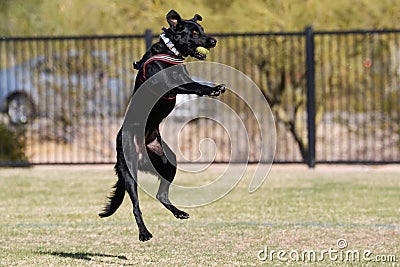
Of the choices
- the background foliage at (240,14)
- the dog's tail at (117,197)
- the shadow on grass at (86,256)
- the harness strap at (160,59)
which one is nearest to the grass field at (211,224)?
the shadow on grass at (86,256)

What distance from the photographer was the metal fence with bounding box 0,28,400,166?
16.5 metres

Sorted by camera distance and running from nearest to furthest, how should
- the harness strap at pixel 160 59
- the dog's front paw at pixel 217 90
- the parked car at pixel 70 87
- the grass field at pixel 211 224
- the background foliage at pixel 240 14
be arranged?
the dog's front paw at pixel 217 90 → the harness strap at pixel 160 59 → the grass field at pixel 211 224 → the parked car at pixel 70 87 → the background foliage at pixel 240 14

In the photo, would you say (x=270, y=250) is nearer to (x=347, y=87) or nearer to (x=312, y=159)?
(x=312, y=159)

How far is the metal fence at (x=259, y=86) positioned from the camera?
16469mm

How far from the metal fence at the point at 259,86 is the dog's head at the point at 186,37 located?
29.1 feet

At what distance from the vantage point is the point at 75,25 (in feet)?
61.9

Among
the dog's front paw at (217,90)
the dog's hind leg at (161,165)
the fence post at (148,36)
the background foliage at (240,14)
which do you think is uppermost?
the background foliage at (240,14)

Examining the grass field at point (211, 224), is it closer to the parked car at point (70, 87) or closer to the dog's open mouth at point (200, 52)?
the dog's open mouth at point (200, 52)

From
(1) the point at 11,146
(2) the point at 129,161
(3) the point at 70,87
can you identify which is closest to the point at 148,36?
(3) the point at 70,87

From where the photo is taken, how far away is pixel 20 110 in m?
17.0

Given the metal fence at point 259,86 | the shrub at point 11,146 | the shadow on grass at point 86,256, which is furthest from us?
the metal fence at point 259,86

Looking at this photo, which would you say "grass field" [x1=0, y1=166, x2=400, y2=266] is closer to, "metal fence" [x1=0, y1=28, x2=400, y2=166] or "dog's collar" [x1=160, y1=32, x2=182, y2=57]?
"dog's collar" [x1=160, y1=32, x2=182, y2=57]

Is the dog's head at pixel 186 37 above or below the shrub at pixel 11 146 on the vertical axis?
above

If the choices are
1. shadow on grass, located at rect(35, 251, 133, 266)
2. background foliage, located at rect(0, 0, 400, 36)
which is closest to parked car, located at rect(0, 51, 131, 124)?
background foliage, located at rect(0, 0, 400, 36)
